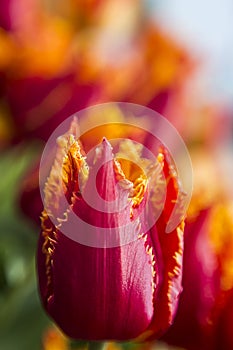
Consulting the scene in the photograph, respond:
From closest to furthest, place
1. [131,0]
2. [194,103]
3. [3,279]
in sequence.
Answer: [3,279], [194,103], [131,0]

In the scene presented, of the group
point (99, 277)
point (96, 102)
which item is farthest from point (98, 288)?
point (96, 102)

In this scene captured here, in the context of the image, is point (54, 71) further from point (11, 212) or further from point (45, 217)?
point (45, 217)

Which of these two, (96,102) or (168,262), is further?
(96,102)

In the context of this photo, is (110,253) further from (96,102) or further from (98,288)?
(96,102)

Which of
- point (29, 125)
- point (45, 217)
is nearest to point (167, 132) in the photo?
point (29, 125)
